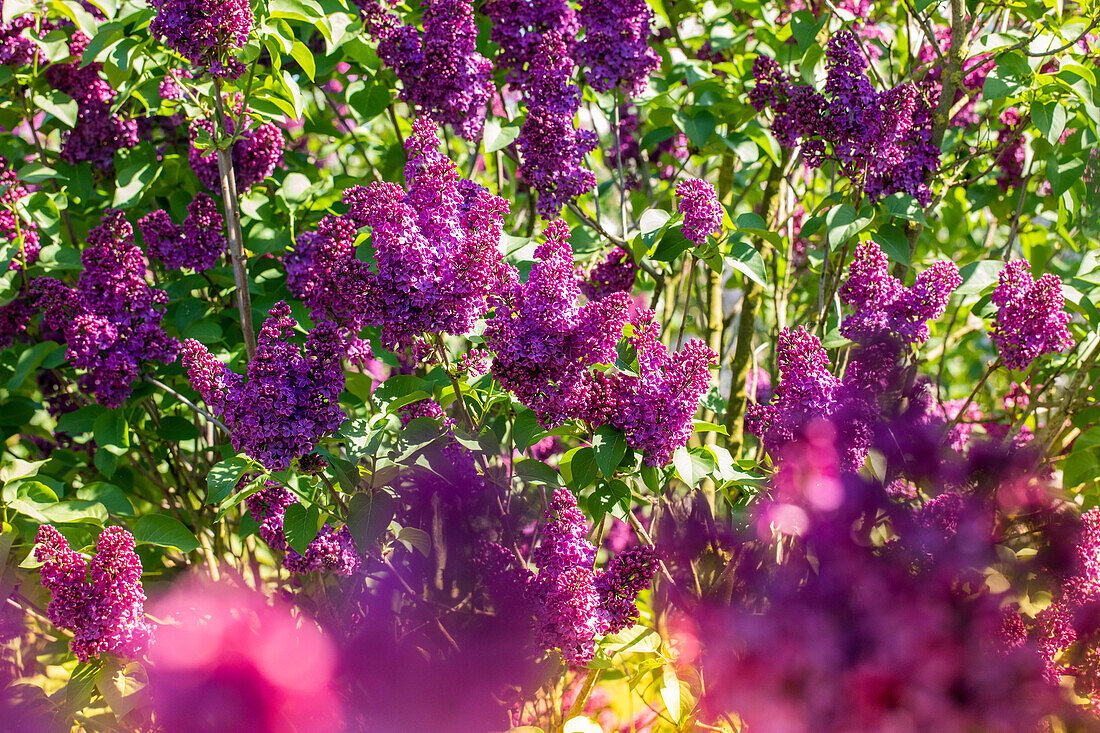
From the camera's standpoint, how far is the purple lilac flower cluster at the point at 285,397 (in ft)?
4.28

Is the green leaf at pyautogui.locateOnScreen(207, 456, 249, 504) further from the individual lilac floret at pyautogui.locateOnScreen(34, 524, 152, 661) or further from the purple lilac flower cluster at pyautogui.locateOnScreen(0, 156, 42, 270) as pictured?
the purple lilac flower cluster at pyautogui.locateOnScreen(0, 156, 42, 270)

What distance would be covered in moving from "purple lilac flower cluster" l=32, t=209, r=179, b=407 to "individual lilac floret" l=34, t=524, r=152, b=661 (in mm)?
526

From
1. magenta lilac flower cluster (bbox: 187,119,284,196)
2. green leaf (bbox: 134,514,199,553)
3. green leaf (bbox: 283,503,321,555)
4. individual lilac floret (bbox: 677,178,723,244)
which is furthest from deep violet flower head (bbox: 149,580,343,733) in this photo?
magenta lilac flower cluster (bbox: 187,119,284,196)

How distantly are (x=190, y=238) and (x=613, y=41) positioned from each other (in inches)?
41.5

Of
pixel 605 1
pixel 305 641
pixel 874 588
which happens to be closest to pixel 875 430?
pixel 874 588

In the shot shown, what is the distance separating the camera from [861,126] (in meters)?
1.68

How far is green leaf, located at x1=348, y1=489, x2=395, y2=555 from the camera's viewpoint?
1411 mm

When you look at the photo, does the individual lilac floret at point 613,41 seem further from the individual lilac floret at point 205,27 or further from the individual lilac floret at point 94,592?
the individual lilac floret at point 94,592

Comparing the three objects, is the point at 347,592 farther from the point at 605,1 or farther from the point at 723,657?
the point at 605,1

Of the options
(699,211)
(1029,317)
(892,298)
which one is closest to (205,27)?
(699,211)

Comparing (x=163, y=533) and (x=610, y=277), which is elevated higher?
(x=610, y=277)

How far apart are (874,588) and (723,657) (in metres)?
0.19

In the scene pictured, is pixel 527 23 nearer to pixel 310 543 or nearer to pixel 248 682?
pixel 310 543

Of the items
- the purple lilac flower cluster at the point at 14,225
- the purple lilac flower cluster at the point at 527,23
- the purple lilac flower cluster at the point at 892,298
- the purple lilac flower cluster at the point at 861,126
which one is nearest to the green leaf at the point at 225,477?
the purple lilac flower cluster at the point at 14,225
